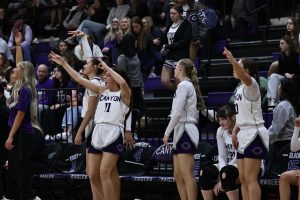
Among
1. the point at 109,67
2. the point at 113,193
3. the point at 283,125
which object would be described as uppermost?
the point at 109,67

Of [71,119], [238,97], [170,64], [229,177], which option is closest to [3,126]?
[71,119]

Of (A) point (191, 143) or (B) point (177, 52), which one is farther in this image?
(B) point (177, 52)

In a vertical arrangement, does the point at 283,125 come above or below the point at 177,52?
below

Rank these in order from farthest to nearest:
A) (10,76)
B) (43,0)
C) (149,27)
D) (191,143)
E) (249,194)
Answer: (43,0) → (149,27) → (10,76) → (191,143) → (249,194)

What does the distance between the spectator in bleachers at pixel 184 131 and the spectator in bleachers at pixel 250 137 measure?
2.32 ft

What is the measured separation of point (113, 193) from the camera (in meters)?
10.2

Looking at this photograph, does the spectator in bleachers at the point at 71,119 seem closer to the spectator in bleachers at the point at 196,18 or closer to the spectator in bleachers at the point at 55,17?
the spectator in bleachers at the point at 196,18

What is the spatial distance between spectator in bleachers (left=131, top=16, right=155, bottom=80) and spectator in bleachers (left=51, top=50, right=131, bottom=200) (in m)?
3.40

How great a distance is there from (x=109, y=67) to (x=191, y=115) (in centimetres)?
122

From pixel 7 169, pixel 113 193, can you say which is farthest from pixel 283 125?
pixel 7 169

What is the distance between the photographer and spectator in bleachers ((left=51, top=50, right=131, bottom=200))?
10164 millimetres

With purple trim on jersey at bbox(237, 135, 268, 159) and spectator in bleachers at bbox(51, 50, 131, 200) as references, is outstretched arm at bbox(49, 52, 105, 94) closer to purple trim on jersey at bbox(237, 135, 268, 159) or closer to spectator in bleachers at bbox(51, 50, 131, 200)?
spectator in bleachers at bbox(51, 50, 131, 200)

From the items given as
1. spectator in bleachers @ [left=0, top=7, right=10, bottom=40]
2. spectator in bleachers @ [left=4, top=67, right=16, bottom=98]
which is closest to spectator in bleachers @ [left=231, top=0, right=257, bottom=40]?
spectator in bleachers @ [left=4, top=67, right=16, bottom=98]

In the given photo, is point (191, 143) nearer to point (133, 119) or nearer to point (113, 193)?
point (113, 193)
